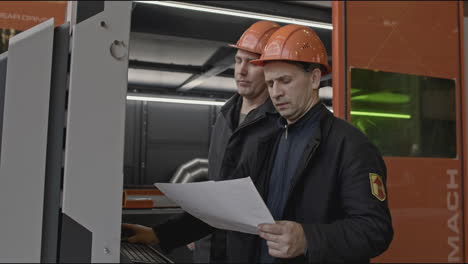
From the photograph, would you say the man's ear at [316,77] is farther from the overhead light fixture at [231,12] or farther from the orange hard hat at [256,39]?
the overhead light fixture at [231,12]

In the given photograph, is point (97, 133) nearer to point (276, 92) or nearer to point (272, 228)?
point (272, 228)

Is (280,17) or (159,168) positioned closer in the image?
(280,17)

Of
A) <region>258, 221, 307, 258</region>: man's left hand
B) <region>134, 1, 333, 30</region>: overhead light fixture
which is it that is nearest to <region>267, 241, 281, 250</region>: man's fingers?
<region>258, 221, 307, 258</region>: man's left hand

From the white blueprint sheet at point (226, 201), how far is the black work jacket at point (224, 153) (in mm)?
312

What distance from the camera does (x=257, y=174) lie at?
5.10 ft

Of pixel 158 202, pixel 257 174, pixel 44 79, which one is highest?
pixel 44 79

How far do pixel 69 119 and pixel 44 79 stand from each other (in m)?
0.08

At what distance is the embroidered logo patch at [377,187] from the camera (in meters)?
1.30

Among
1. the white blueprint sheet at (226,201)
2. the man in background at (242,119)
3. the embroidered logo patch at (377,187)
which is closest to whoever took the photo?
the white blueprint sheet at (226,201)

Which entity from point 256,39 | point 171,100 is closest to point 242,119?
point 256,39

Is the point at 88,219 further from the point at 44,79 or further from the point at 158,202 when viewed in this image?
the point at 158,202

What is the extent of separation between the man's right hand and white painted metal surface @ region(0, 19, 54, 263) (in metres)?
0.52

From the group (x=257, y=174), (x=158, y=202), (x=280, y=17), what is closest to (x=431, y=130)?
(x=280, y=17)

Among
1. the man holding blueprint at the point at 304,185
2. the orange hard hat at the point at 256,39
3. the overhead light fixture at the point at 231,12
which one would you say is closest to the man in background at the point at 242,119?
the orange hard hat at the point at 256,39
